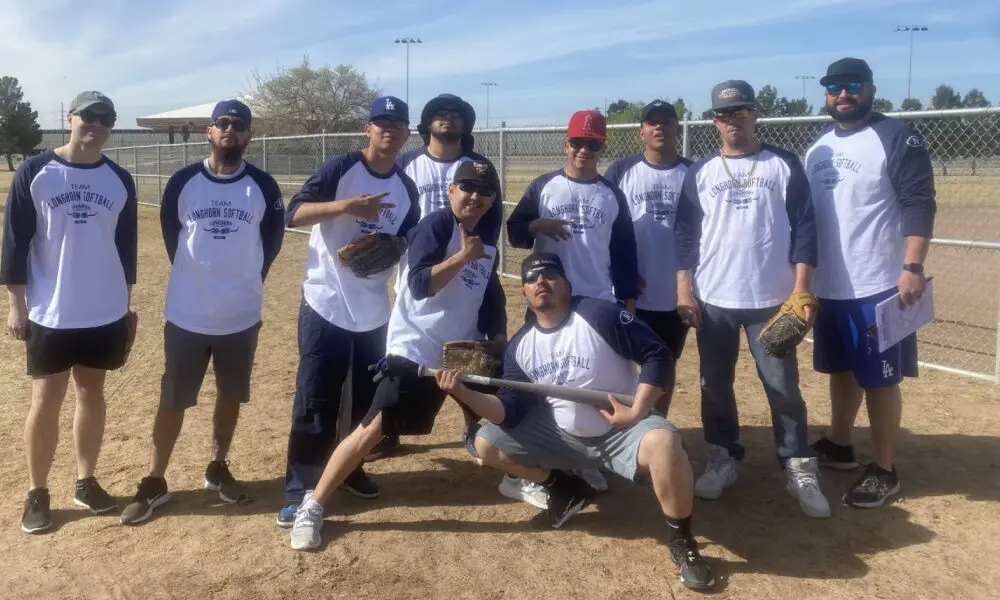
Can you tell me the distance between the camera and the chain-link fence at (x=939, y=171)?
23.1 feet

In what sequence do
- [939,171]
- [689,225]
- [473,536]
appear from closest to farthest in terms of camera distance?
[473,536] < [689,225] < [939,171]

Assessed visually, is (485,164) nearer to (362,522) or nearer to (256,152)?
(362,522)

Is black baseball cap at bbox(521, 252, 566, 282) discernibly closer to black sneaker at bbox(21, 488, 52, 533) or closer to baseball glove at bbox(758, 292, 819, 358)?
baseball glove at bbox(758, 292, 819, 358)

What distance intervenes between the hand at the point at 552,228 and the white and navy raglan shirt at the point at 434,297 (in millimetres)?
263

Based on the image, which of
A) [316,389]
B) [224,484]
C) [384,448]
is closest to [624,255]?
[316,389]

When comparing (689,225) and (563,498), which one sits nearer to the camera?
(563,498)

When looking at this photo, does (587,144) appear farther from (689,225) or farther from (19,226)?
(19,226)

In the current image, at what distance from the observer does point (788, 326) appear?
378 cm

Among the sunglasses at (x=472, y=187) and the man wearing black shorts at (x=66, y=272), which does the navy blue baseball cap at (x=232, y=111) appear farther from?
the sunglasses at (x=472, y=187)

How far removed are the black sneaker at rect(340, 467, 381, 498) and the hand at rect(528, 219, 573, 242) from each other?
1.58m

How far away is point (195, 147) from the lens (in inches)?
802

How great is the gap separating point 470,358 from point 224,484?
1595 mm

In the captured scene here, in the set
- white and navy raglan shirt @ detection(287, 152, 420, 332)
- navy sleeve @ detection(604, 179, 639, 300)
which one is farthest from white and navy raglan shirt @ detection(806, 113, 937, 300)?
white and navy raglan shirt @ detection(287, 152, 420, 332)

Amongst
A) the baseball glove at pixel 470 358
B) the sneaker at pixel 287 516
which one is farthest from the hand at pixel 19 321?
the baseball glove at pixel 470 358
